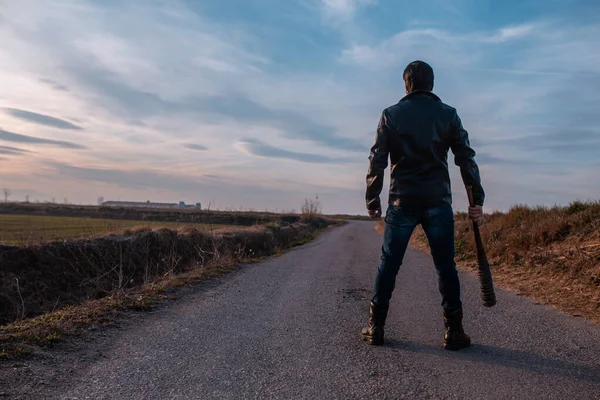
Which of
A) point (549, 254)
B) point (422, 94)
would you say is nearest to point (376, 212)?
point (422, 94)

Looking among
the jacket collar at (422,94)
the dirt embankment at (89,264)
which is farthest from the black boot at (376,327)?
the dirt embankment at (89,264)

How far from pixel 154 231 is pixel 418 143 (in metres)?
14.3

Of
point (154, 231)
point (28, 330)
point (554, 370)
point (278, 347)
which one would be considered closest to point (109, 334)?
point (28, 330)

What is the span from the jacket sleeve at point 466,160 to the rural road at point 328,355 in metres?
1.34

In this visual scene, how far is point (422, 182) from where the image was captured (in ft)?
14.1

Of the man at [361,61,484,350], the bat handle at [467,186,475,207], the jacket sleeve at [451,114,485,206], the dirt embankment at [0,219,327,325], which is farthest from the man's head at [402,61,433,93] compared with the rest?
the dirt embankment at [0,219,327,325]

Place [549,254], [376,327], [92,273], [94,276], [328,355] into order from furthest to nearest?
[92,273]
[94,276]
[549,254]
[376,327]
[328,355]

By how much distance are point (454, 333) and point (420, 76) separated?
223 centimetres

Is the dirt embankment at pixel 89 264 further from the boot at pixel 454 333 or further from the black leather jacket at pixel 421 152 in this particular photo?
the boot at pixel 454 333

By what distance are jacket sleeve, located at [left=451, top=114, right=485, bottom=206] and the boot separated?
975mm

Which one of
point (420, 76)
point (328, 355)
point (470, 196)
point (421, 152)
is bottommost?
point (328, 355)

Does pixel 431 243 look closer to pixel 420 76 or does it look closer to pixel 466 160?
pixel 466 160

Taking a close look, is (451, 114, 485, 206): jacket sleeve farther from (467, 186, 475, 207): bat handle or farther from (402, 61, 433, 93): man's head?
(402, 61, 433, 93): man's head

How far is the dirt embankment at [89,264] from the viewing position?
10906mm
